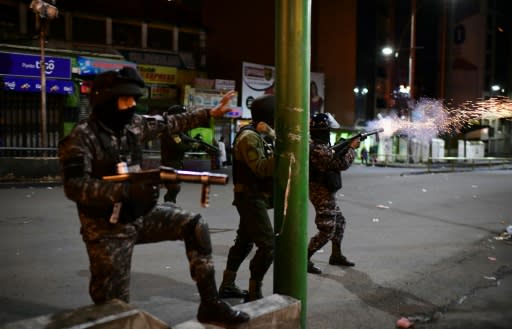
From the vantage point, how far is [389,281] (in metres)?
5.44

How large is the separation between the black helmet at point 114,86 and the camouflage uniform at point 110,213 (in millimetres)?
165

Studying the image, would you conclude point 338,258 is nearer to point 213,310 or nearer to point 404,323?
point 404,323

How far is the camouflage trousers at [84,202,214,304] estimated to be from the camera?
2.92m

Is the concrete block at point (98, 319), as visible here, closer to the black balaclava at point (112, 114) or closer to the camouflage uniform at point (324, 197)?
the black balaclava at point (112, 114)

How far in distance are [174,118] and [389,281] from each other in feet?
10.9

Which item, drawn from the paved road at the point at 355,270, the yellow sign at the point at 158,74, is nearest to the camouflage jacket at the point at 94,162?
the paved road at the point at 355,270

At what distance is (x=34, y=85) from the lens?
57.2 ft

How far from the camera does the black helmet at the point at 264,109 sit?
4.40 metres

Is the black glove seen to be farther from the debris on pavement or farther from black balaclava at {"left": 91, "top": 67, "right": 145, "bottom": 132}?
the debris on pavement

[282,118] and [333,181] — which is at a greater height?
[282,118]

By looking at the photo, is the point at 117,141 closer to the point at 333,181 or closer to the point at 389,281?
the point at 333,181

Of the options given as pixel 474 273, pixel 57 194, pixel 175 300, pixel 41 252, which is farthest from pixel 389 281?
pixel 57 194

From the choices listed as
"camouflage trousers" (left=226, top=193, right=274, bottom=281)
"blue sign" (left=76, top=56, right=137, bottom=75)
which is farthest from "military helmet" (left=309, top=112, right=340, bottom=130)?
"blue sign" (left=76, top=56, right=137, bottom=75)

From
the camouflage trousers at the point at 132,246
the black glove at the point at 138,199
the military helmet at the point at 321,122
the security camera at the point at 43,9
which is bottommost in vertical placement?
the camouflage trousers at the point at 132,246
